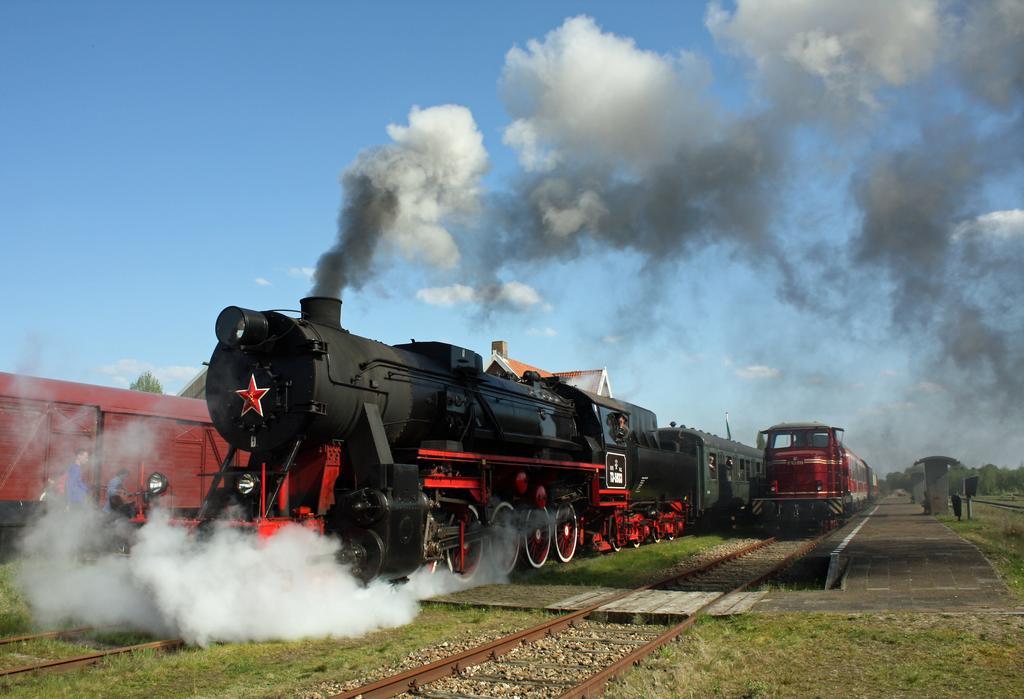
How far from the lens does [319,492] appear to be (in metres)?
9.52

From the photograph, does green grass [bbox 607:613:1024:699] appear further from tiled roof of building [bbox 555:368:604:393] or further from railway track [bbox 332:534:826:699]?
tiled roof of building [bbox 555:368:604:393]

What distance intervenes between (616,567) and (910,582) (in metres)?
5.13

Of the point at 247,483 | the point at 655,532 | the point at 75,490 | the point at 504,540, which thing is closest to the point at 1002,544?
the point at 655,532

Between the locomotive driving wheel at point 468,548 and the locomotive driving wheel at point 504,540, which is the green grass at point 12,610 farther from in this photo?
the locomotive driving wheel at point 504,540

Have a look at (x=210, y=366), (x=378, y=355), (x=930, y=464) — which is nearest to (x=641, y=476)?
(x=378, y=355)

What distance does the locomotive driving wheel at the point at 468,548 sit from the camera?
1184cm

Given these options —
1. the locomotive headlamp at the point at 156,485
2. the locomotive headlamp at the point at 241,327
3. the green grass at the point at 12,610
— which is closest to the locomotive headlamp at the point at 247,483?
the locomotive headlamp at the point at 156,485

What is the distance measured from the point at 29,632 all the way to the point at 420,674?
16.5 feet

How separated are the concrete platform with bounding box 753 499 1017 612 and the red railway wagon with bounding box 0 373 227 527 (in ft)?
29.1

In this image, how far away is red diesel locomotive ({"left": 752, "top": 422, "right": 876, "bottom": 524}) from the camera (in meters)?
23.2

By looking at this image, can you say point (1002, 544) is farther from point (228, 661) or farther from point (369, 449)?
point (228, 661)

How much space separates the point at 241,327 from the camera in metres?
9.38

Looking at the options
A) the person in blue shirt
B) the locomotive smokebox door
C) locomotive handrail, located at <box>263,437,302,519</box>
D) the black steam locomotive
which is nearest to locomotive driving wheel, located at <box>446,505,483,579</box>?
the black steam locomotive

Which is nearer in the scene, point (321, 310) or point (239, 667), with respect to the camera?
point (239, 667)
